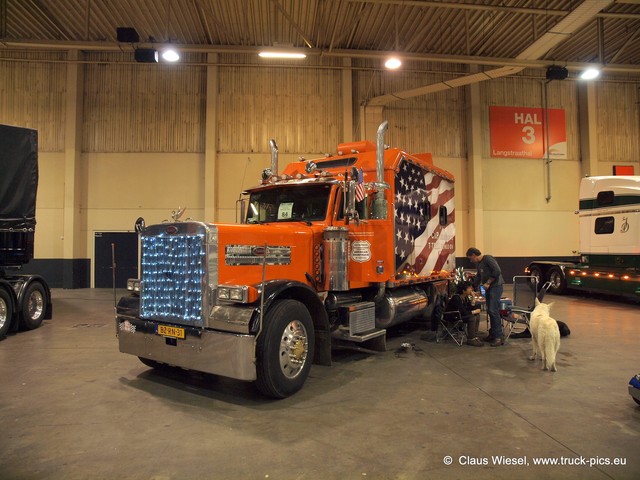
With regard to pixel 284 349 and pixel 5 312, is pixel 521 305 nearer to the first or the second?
pixel 284 349

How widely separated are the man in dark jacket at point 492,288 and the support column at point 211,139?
34.7 feet

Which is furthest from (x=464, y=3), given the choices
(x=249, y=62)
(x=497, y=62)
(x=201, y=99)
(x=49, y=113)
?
(x=49, y=113)

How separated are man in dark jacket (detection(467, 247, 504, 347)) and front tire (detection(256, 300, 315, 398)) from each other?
3599 mm

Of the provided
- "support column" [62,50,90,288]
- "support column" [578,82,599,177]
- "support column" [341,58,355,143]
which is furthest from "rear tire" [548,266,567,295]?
"support column" [62,50,90,288]

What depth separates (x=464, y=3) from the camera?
36.9ft

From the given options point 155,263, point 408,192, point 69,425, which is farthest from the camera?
point 408,192

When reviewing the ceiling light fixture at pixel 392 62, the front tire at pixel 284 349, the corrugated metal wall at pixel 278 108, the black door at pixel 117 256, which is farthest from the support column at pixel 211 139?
the front tire at pixel 284 349

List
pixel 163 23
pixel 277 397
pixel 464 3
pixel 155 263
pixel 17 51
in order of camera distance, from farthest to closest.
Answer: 1. pixel 17 51
2. pixel 163 23
3. pixel 464 3
4. pixel 155 263
5. pixel 277 397

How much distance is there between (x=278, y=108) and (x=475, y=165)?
8.01 metres

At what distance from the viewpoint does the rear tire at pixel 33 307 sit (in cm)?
776

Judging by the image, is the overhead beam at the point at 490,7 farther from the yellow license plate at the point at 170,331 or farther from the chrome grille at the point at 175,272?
the yellow license plate at the point at 170,331

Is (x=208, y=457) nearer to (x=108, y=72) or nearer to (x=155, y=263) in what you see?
(x=155, y=263)

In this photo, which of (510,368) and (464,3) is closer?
(510,368)

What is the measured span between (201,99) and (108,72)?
3595 mm
